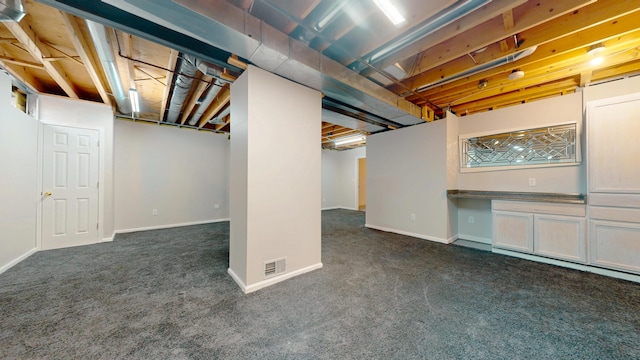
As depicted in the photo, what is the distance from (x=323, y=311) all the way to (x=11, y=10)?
333 cm

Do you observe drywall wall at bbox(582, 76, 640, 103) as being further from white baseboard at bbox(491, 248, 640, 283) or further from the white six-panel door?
the white six-panel door

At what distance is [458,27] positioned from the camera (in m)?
2.00

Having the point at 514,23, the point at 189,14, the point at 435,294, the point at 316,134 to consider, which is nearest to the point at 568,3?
the point at 514,23

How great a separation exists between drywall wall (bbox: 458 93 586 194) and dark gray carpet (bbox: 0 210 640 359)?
1257mm

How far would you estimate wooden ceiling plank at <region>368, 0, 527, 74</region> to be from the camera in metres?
1.74

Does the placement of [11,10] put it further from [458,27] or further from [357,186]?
[357,186]

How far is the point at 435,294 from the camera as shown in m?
2.22

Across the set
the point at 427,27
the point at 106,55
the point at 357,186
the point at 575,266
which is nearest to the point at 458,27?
the point at 427,27

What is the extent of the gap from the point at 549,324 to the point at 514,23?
263cm

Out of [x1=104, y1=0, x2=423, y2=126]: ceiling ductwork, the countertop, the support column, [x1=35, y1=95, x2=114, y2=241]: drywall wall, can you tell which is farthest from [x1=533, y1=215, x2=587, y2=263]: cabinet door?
[x1=35, y1=95, x2=114, y2=241]: drywall wall

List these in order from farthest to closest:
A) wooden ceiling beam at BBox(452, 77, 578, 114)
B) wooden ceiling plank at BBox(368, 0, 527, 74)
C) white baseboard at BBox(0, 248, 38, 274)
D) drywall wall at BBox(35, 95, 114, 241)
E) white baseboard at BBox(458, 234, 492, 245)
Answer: white baseboard at BBox(458, 234, 492, 245) → drywall wall at BBox(35, 95, 114, 241) → wooden ceiling beam at BBox(452, 77, 578, 114) → white baseboard at BBox(0, 248, 38, 274) → wooden ceiling plank at BBox(368, 0, 527, 74)

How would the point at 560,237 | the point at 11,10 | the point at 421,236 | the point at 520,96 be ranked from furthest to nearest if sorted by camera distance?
the point at 421,236, the point at 520,96, the point at 560,237, the point at 11,10

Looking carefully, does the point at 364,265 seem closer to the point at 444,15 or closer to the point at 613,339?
the point at 613,339

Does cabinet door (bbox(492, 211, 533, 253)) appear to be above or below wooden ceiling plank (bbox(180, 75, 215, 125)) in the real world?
below
